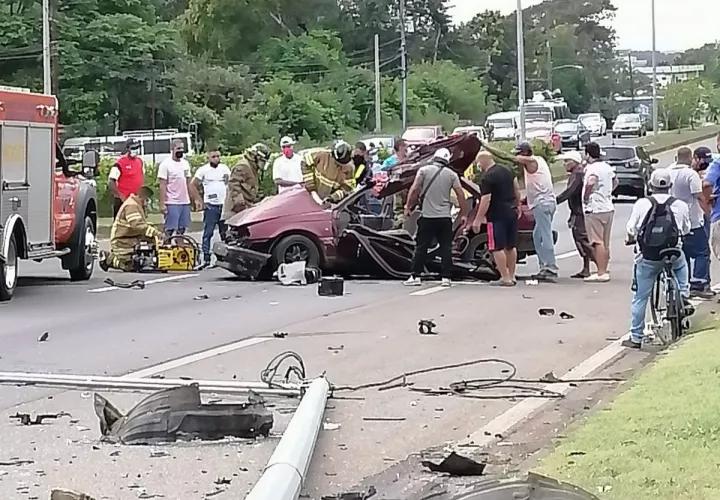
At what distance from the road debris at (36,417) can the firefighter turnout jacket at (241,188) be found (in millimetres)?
10719

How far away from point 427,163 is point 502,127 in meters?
46.6

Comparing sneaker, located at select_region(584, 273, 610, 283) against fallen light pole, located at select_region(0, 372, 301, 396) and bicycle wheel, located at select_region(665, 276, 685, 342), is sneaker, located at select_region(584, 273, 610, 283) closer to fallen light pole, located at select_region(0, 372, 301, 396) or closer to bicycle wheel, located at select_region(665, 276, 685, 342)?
bicycle wheel, located at select_region(665, 276, 685, 342)

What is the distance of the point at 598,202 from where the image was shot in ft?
56.1

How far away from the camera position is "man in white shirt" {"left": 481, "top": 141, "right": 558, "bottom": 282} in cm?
1736

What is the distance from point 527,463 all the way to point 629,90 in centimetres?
12029

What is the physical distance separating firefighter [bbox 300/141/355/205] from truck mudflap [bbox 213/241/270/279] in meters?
1.85

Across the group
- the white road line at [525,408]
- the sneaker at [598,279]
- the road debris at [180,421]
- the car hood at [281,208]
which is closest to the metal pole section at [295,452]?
the road debris at [180,421]

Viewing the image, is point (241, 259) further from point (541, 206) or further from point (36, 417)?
point (36, 417)

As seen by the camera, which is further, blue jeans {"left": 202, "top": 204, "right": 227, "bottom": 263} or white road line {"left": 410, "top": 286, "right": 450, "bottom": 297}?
blue jeans {"left": 202, "top": 204, "right": 227, "bottom": 263}

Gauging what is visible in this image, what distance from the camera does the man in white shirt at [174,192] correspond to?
805 inches

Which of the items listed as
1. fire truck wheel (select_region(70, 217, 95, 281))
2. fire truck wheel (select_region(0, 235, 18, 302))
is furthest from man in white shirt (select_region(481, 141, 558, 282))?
fire truck wheel (select_region(0, 235, 18, 302))

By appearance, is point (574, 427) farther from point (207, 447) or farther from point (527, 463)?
point (207, 447)

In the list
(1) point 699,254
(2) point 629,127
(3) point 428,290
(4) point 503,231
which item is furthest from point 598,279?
(2) point 629,127

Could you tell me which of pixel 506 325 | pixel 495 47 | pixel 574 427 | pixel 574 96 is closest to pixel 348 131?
pixel 495 47
